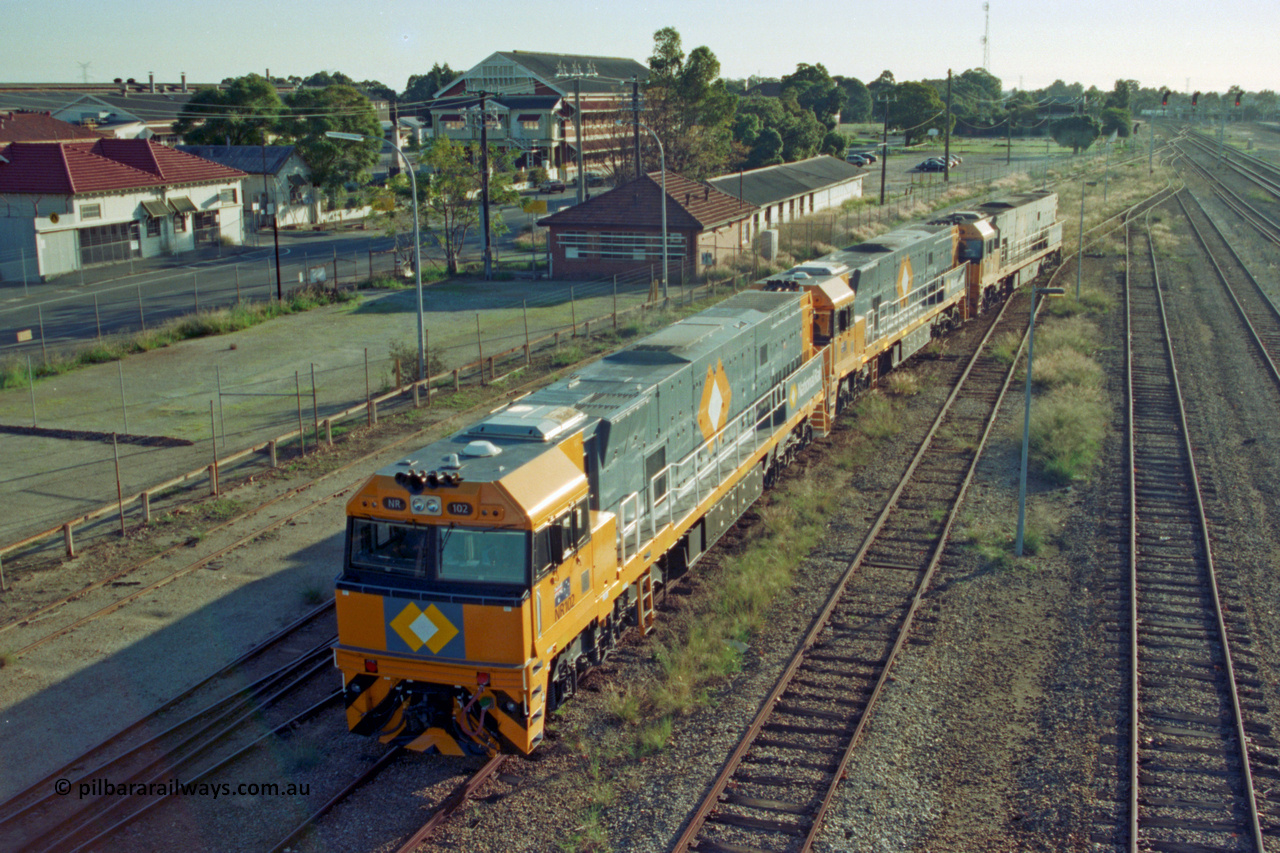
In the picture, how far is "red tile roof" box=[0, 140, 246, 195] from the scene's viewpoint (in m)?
55.1

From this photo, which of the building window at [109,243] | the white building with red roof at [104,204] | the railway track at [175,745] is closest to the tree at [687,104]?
the white building with red roof at [104,204]

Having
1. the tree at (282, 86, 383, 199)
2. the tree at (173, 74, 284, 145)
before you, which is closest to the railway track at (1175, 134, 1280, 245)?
the tree at (282, 86, 383, 199)

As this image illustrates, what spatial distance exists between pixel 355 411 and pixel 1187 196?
83177 mm

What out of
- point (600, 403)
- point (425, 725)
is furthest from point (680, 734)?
point (600, 403)

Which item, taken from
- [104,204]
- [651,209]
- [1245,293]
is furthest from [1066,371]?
[104,204]

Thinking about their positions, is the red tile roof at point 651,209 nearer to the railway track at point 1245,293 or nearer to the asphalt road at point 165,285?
the asphalt road at point 165,285

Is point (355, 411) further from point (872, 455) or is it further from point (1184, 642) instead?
point (1184, 642)

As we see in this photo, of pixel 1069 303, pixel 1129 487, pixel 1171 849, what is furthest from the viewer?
pixel 1069 303

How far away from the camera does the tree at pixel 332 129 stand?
78.6 meters

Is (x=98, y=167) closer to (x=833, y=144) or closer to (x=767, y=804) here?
Answer: (x=767, y=804)

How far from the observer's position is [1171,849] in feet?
37.7

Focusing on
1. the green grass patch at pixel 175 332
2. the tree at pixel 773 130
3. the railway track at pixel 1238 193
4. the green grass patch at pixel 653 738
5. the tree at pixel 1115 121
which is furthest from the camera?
the tree at pixel 1115 121

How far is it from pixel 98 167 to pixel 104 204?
2298 millimetres

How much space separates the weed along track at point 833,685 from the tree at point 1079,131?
127 m
